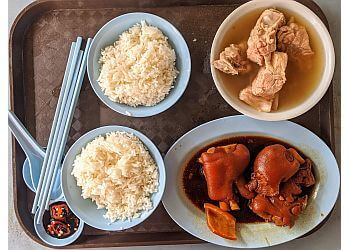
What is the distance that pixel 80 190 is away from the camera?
2461mm

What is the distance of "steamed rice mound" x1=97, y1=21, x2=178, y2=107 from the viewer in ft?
7.77

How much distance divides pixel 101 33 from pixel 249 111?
827 millimetres

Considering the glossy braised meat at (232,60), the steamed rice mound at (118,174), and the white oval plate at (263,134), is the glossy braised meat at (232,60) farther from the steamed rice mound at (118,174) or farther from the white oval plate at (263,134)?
the steamed rice mound at (118,174)

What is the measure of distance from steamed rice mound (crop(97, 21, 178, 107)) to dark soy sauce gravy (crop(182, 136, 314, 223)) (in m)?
0.39

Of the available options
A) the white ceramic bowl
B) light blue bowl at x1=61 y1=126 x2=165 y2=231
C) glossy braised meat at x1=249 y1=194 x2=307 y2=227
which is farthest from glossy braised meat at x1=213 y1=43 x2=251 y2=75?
glossy braised meat at x1=249 y1=194 x2=307 y2=227

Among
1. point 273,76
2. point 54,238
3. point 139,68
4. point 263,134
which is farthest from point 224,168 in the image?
point 54,238

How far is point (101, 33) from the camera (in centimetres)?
244

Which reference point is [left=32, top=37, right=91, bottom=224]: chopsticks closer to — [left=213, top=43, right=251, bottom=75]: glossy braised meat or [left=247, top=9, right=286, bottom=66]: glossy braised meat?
[left=213, top=43, right=251, bottom=75]: glossy braised meat

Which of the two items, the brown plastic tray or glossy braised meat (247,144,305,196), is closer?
glossy braised meat (247,144,305,196)

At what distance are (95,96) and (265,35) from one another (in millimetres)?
916

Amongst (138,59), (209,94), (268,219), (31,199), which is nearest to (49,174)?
(31,199)

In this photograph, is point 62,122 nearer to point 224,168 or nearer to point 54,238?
point 54,238

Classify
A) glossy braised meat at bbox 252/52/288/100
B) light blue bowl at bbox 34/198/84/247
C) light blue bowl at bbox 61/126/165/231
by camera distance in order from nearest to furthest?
glossy braised meat at bbox 252/52/288/100 → light blue bowl at bbox 61/126/165/231 → light blue bowl at bbox 34/198/84/247

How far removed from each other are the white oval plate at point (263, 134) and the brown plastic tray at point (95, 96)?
0.07m
